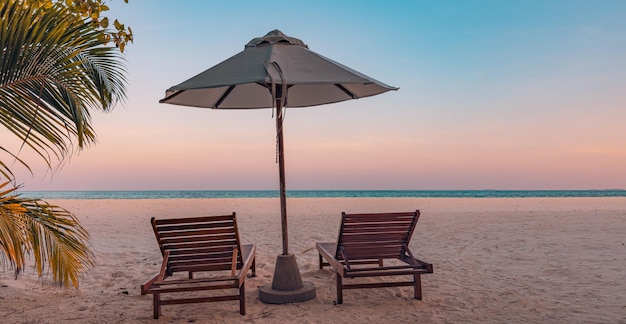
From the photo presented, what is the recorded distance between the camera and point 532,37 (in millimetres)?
13258

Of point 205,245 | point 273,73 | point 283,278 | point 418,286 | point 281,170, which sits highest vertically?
point 273,73

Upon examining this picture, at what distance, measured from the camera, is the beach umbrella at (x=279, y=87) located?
→ 327 centimetres

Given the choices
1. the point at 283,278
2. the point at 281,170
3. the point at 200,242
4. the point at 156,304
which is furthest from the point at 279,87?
the point at 156,304

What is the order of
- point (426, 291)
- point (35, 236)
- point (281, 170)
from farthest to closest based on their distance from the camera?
point (426, 291) < point (281, 170) < point (35, 236)

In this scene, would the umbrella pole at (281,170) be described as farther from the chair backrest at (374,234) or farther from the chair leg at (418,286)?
the chair leg at (418,286)

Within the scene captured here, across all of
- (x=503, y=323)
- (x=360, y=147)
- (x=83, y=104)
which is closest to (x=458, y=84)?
(x=503, y=323)

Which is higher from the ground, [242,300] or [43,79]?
[43,79]

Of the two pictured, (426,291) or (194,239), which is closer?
(194,239)

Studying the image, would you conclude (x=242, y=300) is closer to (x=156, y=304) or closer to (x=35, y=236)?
(x=156, y=304)

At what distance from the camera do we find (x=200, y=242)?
154 inches

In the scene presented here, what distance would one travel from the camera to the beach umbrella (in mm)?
3266

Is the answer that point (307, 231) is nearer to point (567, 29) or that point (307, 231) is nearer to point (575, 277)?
point (575, 277)

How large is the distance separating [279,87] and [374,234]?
187 centimetres

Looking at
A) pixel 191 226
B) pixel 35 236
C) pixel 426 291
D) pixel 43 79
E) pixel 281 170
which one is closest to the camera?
pixel 43 79
